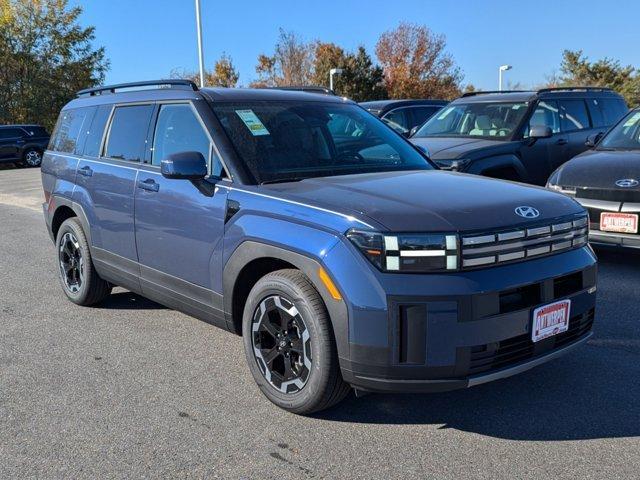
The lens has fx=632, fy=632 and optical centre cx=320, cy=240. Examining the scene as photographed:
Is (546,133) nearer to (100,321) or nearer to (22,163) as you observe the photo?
(100,321)

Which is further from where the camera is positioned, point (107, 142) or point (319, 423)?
point (107, 142)

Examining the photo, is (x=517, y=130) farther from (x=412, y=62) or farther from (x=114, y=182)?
(x=412, y=62)

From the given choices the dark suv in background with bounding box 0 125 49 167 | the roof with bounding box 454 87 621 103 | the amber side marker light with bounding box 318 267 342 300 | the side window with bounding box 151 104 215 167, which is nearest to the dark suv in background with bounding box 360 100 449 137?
the roof with bounding box 454 87 621 103

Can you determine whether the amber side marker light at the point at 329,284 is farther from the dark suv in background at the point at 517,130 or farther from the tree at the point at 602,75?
the tree at the point at 602,75

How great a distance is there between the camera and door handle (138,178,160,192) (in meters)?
4.41

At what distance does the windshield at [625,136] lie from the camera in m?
7.15

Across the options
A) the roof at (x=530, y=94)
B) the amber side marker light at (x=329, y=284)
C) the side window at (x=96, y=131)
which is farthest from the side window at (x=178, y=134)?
the roof at (x=530, y=94)

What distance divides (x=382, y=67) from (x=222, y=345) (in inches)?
1548

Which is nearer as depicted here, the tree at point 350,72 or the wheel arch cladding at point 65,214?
the wheel arch cladding at point 65,214

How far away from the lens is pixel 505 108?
29.9 ft

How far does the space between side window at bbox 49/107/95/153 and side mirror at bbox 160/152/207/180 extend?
7.25 ft

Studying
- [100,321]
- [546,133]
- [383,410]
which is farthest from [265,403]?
[546,133]

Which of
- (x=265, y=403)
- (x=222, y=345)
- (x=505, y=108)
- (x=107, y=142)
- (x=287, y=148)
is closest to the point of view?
(x=265, y=403)

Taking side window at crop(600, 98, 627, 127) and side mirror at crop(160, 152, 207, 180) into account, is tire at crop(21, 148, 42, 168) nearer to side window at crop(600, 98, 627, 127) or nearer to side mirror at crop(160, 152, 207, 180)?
side window at crop(600, 98, 627, 127)
